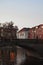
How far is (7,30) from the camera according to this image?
63.2 m

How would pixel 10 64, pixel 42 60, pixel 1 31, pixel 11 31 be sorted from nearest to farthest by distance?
1. pixel 10 64
2. pixel 42 60
3. pixel 1 31
4. pixel 11 31

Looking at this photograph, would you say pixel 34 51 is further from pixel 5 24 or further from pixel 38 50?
pixel 5 24

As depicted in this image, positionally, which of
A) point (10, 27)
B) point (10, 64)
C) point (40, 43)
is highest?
point (10, 27)

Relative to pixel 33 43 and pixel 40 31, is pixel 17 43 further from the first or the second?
pixel 40 31

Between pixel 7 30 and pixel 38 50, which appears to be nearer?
pixel 38 50

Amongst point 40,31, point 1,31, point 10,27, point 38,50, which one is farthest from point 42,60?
point 40,31

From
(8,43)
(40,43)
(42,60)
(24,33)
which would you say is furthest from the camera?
(24,33)

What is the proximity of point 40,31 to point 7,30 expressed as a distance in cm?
3778

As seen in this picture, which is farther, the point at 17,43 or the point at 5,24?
the point at 5,24

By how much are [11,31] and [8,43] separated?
91.2 ft

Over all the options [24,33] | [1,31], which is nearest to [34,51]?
[1,31]

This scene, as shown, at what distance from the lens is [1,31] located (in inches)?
2360

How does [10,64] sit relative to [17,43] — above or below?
below

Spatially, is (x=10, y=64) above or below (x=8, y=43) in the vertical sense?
below
